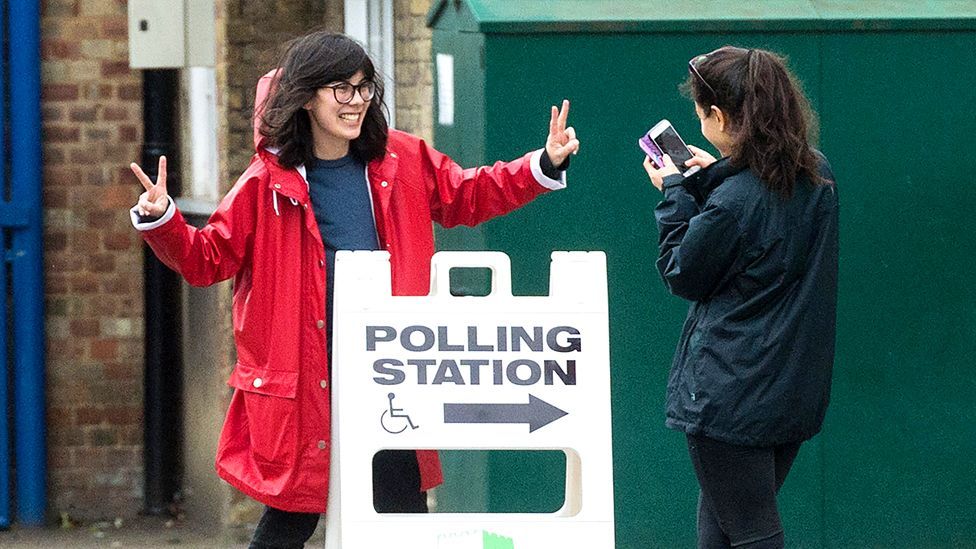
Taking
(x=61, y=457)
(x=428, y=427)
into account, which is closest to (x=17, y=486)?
(x=61, y=457)

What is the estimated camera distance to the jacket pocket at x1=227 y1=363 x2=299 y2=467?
4.20 meters

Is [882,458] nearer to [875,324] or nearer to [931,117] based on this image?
[875,324]

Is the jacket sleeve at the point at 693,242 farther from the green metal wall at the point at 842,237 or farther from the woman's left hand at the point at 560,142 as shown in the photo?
the green metal wall at the point at 842,237

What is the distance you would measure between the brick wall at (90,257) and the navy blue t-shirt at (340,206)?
3.12 m

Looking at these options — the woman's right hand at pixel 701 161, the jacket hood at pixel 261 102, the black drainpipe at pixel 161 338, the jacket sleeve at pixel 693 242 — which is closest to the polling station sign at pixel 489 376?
the jacket sleeve at pixel 693 242

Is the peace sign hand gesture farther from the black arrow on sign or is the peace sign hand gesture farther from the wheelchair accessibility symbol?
the black arrow on sign

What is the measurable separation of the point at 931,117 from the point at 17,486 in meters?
3.95

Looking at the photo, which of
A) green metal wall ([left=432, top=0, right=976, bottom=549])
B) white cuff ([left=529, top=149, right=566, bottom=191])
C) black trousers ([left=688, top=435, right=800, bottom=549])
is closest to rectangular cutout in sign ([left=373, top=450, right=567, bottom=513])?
green metal wall ([left=432, top=0, right=976, bottom=549])

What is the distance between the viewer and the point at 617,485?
5.42 meters

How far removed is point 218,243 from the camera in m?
4.22

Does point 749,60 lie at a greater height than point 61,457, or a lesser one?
greater

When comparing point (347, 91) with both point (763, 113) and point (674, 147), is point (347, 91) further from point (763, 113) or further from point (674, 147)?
point (763, 113)

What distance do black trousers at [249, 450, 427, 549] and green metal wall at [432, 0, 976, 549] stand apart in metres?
1.05

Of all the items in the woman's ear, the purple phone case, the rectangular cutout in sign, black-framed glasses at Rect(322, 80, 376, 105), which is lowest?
the rectangular cutout in sign
